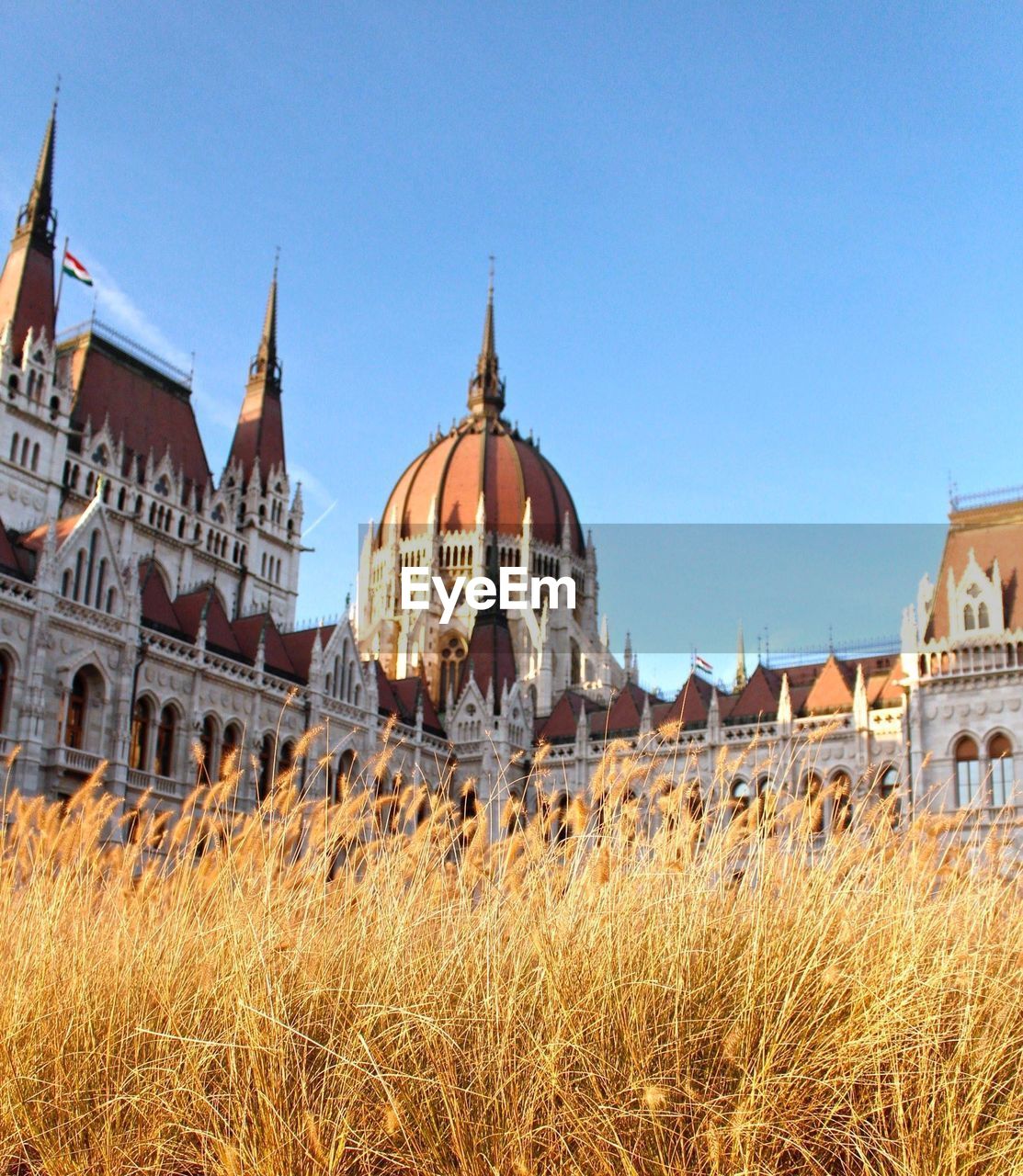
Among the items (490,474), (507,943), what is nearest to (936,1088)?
(507,943)

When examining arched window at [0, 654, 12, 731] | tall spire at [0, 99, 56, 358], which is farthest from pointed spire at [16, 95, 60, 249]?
arched window at [0, 654, 12, 731]

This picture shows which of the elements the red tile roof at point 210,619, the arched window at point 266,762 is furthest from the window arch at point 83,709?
the arched window at point 266,762

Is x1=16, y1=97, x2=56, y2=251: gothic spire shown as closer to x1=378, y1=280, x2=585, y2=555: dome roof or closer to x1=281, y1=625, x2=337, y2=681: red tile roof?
x1=281, y1=625, x2=337, y2=681: red tile roof

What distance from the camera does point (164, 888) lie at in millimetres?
8305

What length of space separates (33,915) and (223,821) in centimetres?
129

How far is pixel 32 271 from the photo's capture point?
42.3 m

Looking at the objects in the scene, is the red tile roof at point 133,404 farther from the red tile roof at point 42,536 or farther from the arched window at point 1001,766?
the arched window at point 1001,766

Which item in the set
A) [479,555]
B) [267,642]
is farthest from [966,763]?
[479,555]

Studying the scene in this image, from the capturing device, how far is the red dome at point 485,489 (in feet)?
218

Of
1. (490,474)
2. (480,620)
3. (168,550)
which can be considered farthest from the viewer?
(490,474)

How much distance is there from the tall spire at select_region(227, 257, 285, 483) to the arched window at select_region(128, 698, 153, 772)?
68.8 feet

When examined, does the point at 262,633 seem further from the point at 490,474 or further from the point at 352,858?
the point at 490,474

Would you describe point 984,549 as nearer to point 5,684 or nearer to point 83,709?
point 83,709

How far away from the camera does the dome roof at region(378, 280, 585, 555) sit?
218ft
